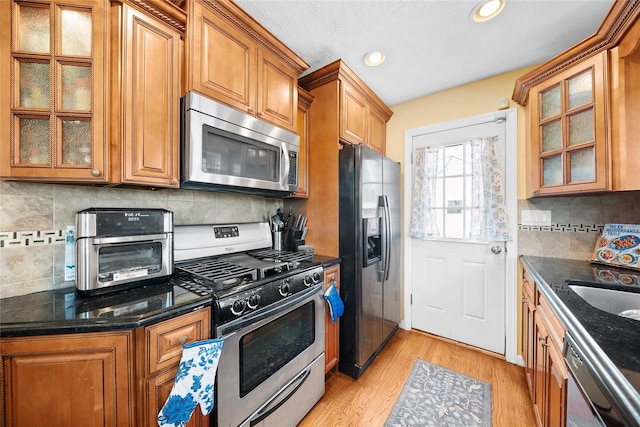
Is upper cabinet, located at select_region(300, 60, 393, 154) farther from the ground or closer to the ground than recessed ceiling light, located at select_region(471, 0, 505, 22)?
closer to the ground

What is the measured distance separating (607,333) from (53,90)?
221 centimetres

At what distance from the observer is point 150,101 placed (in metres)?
1.17

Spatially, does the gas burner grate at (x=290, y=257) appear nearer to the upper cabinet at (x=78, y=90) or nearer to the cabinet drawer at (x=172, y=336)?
the cabinet drawer at (x=172, y=336)

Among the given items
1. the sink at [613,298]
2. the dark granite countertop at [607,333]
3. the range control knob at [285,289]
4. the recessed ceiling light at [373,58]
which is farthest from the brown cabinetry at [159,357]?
the recessed ceiling light at [373,58]

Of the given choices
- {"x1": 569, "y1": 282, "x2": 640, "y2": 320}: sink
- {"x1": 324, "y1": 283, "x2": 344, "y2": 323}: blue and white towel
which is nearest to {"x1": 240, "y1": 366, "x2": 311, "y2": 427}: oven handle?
{"x1": 324, "y1": 283, "x2": 344, "y2": 323}: blue and white towel

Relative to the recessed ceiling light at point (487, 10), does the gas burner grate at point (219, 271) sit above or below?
below

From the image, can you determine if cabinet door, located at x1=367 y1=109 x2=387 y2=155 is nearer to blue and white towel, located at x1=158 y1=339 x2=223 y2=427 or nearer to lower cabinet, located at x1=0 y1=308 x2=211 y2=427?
blue and white towel, located at x1=158 y1=339 x2=223 y2=427

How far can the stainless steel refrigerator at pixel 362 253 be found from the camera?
6.02 ft

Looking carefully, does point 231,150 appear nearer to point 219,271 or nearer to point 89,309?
point 219,271

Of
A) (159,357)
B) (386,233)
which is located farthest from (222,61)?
(386,233)

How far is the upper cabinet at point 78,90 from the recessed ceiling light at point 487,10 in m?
1.79

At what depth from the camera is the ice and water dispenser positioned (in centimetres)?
188

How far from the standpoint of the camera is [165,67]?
1.22 metres

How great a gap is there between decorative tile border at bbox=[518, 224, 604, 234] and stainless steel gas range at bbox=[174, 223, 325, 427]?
186 centimetres
